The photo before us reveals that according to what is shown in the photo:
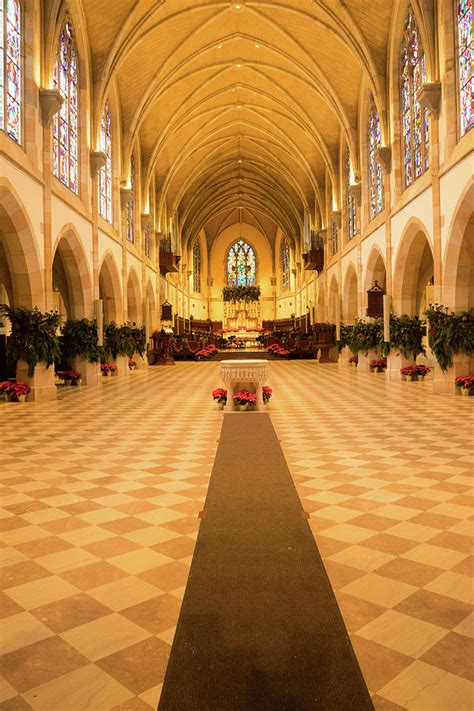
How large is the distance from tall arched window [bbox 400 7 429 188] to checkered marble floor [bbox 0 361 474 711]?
30.7 feet

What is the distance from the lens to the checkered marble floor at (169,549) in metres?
2.22

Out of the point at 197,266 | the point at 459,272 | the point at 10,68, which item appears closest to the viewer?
the point at 10,68

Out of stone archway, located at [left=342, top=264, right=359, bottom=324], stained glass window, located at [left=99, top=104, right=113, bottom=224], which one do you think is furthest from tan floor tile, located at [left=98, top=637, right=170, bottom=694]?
stone archway, located at [left=342, top=264, right=359, bottom=324]

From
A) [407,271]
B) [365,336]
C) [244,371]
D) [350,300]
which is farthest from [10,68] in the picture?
[350,300]

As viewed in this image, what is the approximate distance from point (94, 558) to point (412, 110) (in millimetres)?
15664

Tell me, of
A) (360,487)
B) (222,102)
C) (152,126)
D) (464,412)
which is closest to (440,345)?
(464,412)

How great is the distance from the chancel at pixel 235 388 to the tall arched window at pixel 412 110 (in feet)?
0.32

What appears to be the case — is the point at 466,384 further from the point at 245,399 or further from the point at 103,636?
the point at 103,636

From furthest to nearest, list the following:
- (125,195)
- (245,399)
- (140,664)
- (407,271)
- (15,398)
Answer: (125,195) → (407,271) → (15,398) → (245,399) → (140,664)

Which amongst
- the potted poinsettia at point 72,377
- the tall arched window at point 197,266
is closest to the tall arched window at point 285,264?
the tall arched window at point 197,266

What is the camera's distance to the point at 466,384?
11703mm

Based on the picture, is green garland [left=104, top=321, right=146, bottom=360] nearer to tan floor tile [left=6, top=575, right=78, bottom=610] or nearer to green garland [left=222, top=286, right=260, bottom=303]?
tan floor tile [left=6, top=575, right=78, bottom=610]

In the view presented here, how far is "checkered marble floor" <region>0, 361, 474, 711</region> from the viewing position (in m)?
2.22

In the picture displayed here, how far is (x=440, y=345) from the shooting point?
1199 cm
